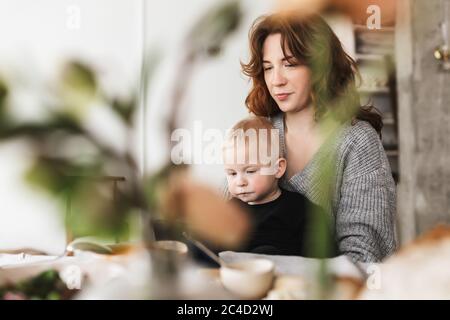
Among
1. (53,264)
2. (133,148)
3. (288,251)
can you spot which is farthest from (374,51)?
(53,264)

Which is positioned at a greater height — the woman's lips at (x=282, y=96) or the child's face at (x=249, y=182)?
the woman's lips at (x=282, y=96)

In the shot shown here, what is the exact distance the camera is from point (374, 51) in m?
1.31

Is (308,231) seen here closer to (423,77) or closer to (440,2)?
(423,77)

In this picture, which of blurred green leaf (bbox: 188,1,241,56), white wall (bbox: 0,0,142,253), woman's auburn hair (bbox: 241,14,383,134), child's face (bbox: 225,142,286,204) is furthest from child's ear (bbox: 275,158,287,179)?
white wall (bbox: 0,0,142,253)

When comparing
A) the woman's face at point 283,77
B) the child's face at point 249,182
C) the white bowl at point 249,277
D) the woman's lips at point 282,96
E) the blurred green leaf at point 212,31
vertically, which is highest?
the blurred green leaf at point 212,31

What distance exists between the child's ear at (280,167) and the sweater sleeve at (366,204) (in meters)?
0.17

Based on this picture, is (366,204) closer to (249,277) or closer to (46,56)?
(249,277)

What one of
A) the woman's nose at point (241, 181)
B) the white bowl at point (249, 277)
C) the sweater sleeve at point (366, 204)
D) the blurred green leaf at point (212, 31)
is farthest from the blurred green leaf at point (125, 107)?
the sweater sleeve at point (366, 204)

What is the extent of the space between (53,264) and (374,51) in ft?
3.60

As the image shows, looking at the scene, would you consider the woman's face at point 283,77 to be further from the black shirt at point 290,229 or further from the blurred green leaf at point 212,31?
the black shirt at point 290,229

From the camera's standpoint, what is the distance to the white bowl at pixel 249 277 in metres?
1.23

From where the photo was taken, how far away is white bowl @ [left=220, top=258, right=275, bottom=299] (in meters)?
1.23

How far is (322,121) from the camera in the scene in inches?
51.4

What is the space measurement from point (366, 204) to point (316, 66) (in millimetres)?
407
